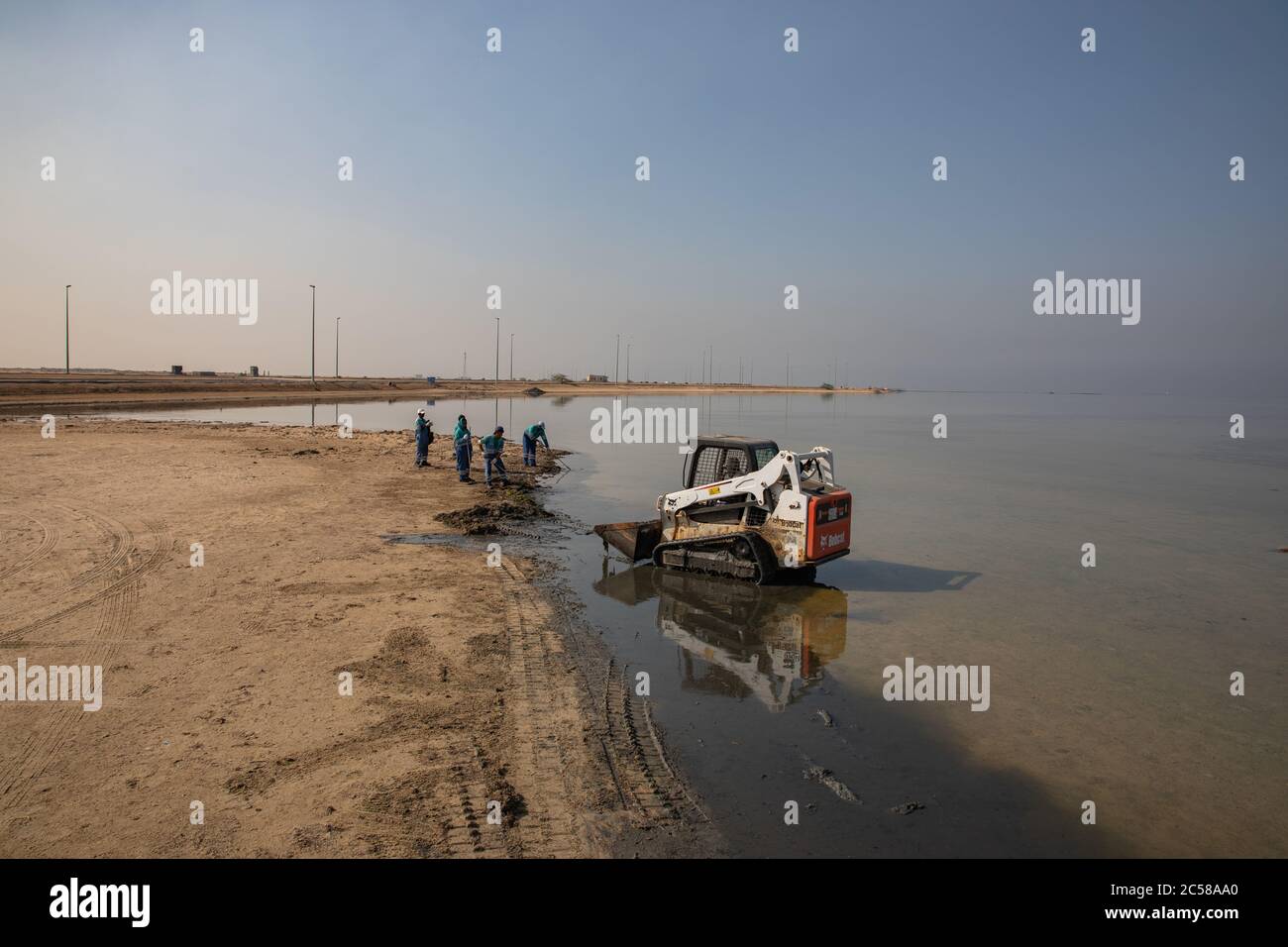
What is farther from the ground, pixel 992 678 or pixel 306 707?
pixel 306 707

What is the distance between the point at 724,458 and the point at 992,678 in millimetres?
5378

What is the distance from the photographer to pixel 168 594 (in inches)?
355

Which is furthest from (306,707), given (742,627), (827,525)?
(827,525)

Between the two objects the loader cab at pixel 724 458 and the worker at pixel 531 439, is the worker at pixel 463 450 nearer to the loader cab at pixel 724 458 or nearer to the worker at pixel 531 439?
the worker at pixel 531 439

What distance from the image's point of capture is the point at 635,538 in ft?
40.8

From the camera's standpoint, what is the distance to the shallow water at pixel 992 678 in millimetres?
5219

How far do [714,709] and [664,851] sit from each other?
2.37 m

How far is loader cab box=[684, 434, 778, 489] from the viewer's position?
1164 cm

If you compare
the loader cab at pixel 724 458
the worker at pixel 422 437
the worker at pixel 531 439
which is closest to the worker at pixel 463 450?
the worker at pixel 422 437

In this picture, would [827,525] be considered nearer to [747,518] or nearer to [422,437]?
[747,518]

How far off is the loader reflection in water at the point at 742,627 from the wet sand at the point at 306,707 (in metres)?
1.12

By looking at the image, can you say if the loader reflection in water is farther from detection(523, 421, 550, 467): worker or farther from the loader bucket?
detection(523, 421, 550, 467): worker

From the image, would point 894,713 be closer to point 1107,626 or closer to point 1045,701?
point 1045,701
